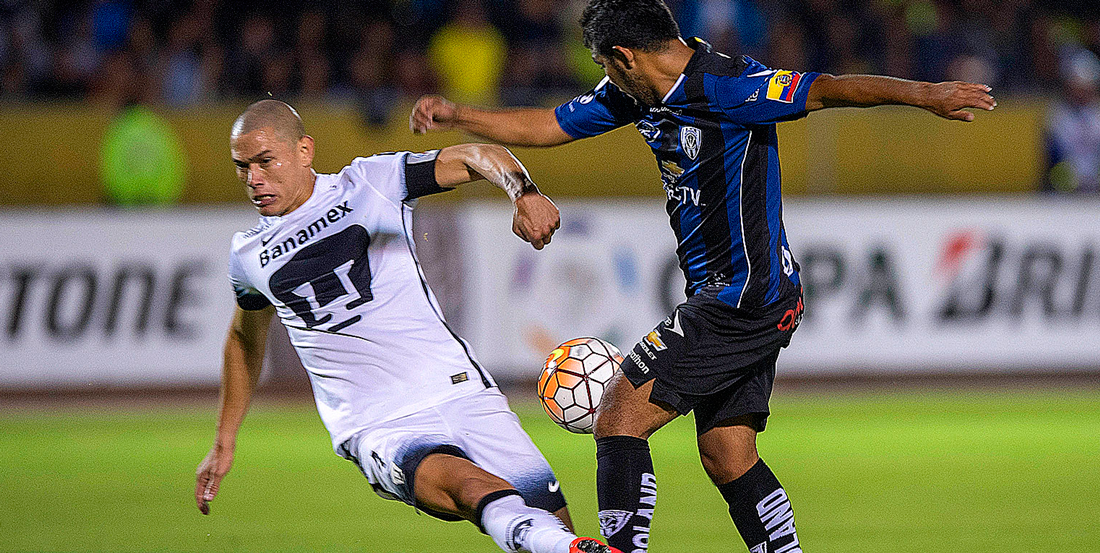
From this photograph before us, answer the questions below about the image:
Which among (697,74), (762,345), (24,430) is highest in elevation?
(697,74)

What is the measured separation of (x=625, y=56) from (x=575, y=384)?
1.22m

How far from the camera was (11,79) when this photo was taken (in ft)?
41.4

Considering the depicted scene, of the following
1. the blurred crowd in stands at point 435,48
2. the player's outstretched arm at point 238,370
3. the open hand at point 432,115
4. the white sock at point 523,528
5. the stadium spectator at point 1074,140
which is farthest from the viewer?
the blurred crowd in stands at point 435,48

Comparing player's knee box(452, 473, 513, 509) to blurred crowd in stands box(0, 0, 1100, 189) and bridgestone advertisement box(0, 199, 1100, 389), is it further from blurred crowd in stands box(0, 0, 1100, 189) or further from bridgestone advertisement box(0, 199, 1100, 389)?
blurred crowd in stands box(0, 0, 1100, 189)

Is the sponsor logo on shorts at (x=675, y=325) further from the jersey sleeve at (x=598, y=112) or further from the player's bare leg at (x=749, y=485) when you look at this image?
the jersey sleeve at (x=598, y=112)

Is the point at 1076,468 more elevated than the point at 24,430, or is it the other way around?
the point at 1076,468

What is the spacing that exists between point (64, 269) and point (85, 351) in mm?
707

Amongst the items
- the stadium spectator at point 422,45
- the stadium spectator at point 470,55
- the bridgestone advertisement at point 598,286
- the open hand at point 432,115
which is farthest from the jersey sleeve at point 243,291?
the stadium spectator at point 470,55

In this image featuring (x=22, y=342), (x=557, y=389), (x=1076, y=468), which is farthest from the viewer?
(x=22, y=342)

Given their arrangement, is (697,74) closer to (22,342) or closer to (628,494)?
(628,494)

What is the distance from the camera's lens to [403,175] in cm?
445

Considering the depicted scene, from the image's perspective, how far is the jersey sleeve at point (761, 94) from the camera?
3992mm

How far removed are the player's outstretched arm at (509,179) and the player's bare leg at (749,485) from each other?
1062 mm

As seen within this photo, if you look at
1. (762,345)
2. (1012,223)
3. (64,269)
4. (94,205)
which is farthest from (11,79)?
(762,345)
